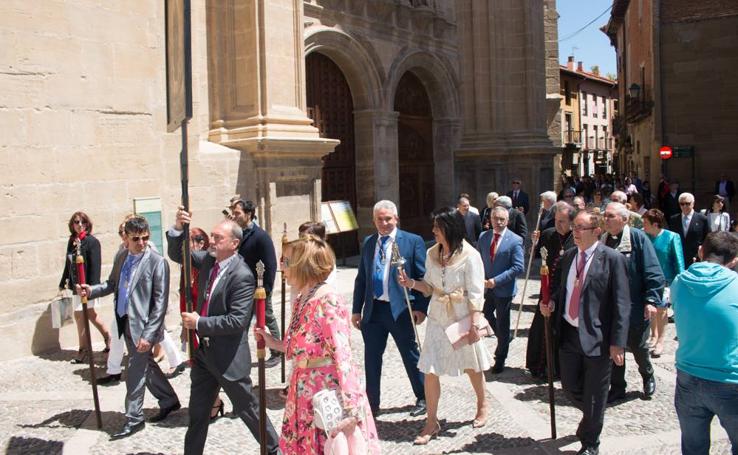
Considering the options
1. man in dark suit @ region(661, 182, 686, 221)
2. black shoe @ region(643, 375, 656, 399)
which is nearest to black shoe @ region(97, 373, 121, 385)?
black shoe @ region(643, 375, 656, 399)

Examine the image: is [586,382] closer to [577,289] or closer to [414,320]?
[577,289]

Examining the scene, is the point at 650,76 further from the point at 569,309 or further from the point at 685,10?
the point at 569,309

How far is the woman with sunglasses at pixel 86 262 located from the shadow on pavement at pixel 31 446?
92.8 inches

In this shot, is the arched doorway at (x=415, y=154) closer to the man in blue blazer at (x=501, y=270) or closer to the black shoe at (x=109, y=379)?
the man in blue blazer at (x=501, y=270)

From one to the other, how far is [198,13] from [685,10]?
18812 mm

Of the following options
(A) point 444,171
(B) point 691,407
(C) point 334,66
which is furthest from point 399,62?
(B) point 691,407

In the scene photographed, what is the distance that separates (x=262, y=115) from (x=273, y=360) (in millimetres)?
5246

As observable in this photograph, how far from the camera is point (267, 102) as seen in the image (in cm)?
1182

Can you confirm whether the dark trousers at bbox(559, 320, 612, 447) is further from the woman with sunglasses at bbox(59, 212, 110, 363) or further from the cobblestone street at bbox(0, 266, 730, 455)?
the woman with sunglasses at bbox(59, 212, 110, 363)

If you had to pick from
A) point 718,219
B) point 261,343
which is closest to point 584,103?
point 718,219

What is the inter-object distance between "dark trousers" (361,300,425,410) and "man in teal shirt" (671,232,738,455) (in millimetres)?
2214

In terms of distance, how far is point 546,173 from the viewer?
20406mm

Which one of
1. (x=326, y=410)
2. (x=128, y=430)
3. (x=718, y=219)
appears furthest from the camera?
(x=718, y=219)

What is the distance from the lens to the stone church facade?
8258 mm
